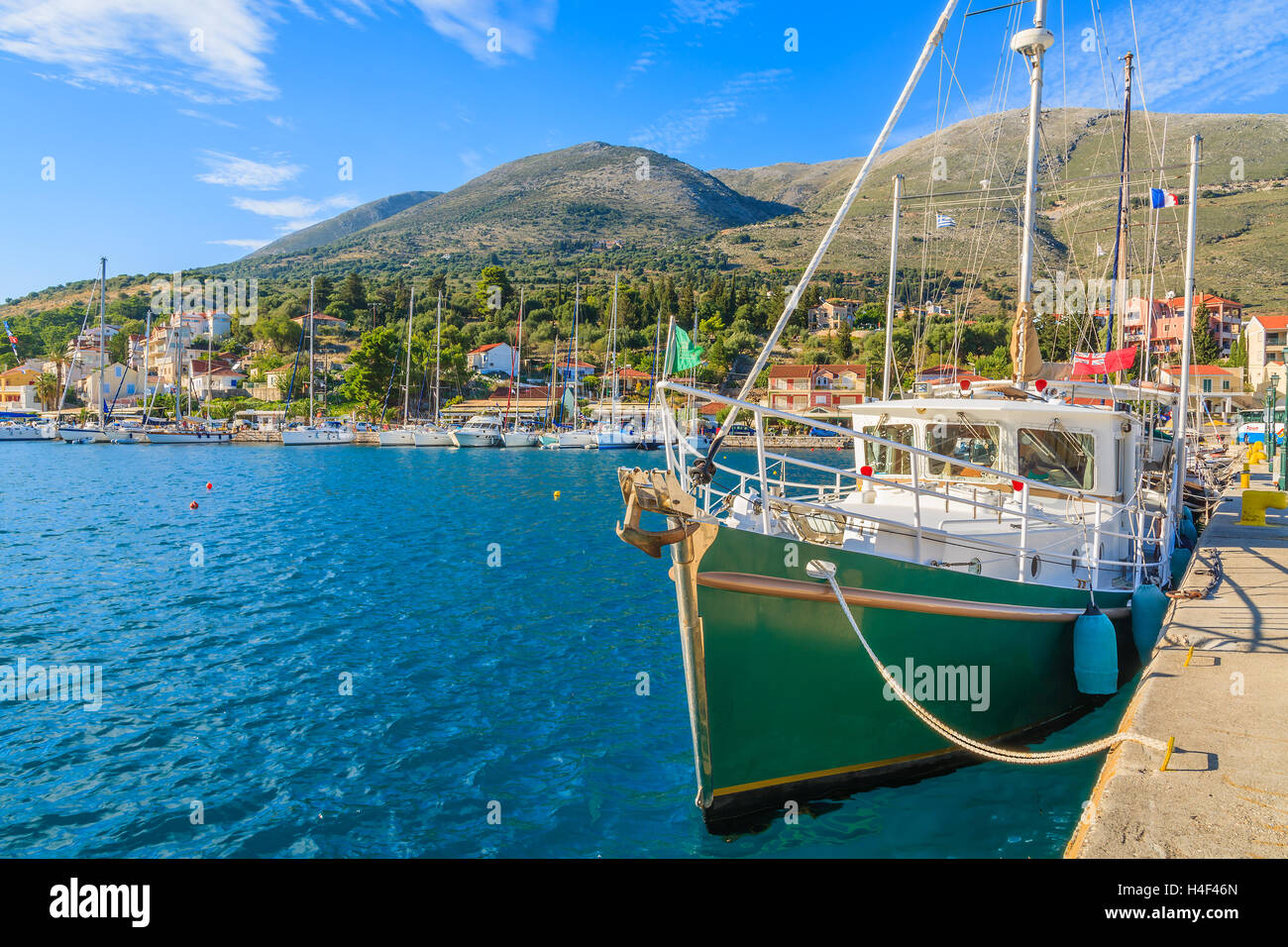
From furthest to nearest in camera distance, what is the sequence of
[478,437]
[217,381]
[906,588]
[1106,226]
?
[217,381], [1106,226], [478,437], [906,588]

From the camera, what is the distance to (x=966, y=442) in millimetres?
9211

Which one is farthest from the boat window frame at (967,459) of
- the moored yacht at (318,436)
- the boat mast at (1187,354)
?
the moored yacht at (318,436)

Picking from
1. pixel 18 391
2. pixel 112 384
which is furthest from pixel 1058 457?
pixel 18 391

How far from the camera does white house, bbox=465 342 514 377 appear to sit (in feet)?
344

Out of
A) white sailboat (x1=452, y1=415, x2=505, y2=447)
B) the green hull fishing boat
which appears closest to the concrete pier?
the green hull fishing boat

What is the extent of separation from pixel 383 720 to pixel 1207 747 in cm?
837

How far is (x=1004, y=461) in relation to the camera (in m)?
8.98

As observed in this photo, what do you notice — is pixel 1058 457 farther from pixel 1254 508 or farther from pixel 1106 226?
pixel 1106 226

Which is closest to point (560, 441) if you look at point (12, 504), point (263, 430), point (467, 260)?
point (263, 430)

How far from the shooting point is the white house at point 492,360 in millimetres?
104875

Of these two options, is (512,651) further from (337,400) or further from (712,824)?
(337,400)

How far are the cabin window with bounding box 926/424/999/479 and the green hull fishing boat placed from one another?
3 centimetres

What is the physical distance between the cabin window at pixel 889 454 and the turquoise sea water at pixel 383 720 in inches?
143

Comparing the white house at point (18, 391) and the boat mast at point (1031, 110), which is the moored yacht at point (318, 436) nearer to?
the white house at point (18, 391)
